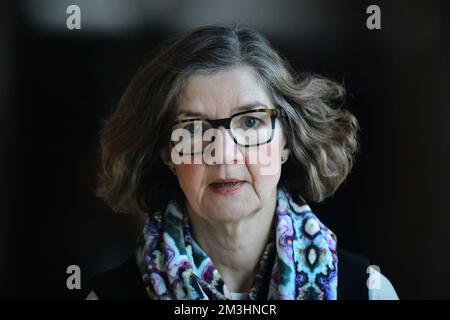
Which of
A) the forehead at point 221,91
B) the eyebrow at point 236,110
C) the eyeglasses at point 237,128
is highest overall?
the forehead at point 221,91

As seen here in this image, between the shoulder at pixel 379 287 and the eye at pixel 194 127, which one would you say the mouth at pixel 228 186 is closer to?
the eye at pixel 194 127

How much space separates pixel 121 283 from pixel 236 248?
30 centimetres

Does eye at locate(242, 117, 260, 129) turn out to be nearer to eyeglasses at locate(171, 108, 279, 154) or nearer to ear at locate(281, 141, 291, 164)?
eyeglasses at locate(171, 108, 279, 154)

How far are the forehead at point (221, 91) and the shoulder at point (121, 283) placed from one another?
425mm

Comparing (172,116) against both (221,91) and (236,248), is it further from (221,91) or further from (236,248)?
(236,248)

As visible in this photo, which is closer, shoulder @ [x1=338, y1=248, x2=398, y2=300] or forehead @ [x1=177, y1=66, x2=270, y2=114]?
forehead @ [x1=177, y1=66, x2=270, y2=114]

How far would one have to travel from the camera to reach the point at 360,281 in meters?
1.37

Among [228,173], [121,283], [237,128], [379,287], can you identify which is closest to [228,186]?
[228,173]

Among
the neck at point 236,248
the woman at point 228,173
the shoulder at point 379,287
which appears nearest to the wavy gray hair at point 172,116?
the woman at point 228,173

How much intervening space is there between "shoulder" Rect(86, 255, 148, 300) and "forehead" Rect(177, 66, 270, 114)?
425mm

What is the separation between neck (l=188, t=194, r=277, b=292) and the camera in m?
1.36

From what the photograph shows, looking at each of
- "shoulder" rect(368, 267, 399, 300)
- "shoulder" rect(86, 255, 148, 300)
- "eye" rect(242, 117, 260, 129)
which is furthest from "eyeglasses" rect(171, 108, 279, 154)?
"shoulder" rect(368, 267, 399, 300)

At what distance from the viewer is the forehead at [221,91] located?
49.4 inches

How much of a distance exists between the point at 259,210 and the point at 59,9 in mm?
728
